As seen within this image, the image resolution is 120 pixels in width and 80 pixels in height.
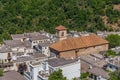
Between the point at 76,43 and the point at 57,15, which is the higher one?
the point at 57,15

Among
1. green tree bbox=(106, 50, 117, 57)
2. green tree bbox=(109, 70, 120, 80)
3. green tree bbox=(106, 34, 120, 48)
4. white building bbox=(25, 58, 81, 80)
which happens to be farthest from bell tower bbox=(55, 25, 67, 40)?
green tree bbox=(109, 70, 120, 80)

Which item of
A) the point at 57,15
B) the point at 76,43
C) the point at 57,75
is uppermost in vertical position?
the point at 57,15

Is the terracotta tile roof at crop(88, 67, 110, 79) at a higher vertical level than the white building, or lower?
lower

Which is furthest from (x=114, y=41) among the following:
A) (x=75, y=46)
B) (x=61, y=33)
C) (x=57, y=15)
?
(x=57, y=15)

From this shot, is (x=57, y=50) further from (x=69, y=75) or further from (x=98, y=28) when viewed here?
(x=98, y=28)

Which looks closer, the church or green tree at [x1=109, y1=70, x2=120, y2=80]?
green tree at [x1=109, y1=70, x2=120, y2=80]

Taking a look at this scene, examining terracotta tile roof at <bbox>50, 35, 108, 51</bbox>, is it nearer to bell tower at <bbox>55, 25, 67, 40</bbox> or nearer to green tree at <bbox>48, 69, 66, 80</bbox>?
bell tower at <bbox>55, 25, 67, 40</bbox>

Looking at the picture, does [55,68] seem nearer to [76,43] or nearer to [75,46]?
[75,46]

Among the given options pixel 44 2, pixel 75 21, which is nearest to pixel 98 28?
pixel 75 21
